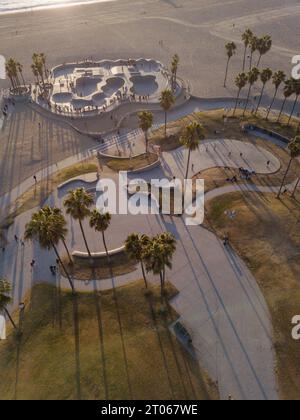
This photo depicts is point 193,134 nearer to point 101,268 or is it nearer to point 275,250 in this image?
point 275,250

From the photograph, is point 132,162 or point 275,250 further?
point 132,162

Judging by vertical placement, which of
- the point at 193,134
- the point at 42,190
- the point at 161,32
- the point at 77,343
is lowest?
the point at 77,343

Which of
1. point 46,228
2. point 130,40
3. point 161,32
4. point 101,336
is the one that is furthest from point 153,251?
point 161,32

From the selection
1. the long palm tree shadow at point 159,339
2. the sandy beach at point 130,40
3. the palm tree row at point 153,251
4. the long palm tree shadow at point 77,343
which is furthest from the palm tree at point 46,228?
the sandy beach at point 130,40

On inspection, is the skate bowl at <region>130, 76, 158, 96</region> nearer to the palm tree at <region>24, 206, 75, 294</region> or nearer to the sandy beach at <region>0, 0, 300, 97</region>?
the sandy beach at <region>0, 0, 300, 97</region>

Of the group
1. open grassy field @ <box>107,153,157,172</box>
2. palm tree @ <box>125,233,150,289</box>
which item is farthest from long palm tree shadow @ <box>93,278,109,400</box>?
open grassy field @ <box>107,153,157,172</box>

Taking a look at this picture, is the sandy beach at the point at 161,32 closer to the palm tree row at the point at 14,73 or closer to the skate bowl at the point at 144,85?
the palm tree row at the point at 14,73
